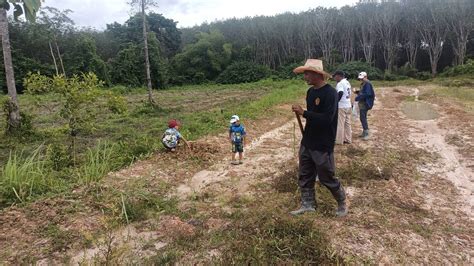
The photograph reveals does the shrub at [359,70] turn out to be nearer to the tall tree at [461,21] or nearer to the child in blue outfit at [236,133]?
the tall tree at [461,21]

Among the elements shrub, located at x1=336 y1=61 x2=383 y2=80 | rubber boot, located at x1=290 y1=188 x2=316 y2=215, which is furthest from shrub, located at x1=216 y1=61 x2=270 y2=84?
rubber boot, located at x1=290 y1=188 x2=316 y2=215

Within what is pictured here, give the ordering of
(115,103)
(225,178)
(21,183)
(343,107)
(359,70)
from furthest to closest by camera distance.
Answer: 1. (359,70)
2. (343,107)
3. (115,103)
4. (225,178)
5. (21,183)

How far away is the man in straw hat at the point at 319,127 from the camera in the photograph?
3863 mm

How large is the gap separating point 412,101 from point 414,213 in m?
13.1

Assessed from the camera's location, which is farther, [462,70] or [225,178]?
[462,70]

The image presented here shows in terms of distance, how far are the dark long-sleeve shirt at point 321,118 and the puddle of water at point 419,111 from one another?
8954 millimetres

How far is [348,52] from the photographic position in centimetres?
3919

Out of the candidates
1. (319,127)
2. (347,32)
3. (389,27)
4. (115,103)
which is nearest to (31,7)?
(319,127)

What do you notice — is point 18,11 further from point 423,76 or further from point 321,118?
point 423,76

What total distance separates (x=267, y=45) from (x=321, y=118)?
40.7 metres

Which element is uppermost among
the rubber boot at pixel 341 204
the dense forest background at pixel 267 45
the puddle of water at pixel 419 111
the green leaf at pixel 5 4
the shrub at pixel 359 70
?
the dense forest background at pixel 267 45

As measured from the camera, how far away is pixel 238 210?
179 inches

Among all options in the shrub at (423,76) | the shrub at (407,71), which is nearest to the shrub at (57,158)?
the shrub at (423,76)

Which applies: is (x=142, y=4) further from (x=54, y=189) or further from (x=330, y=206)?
(x=330, y=206)
